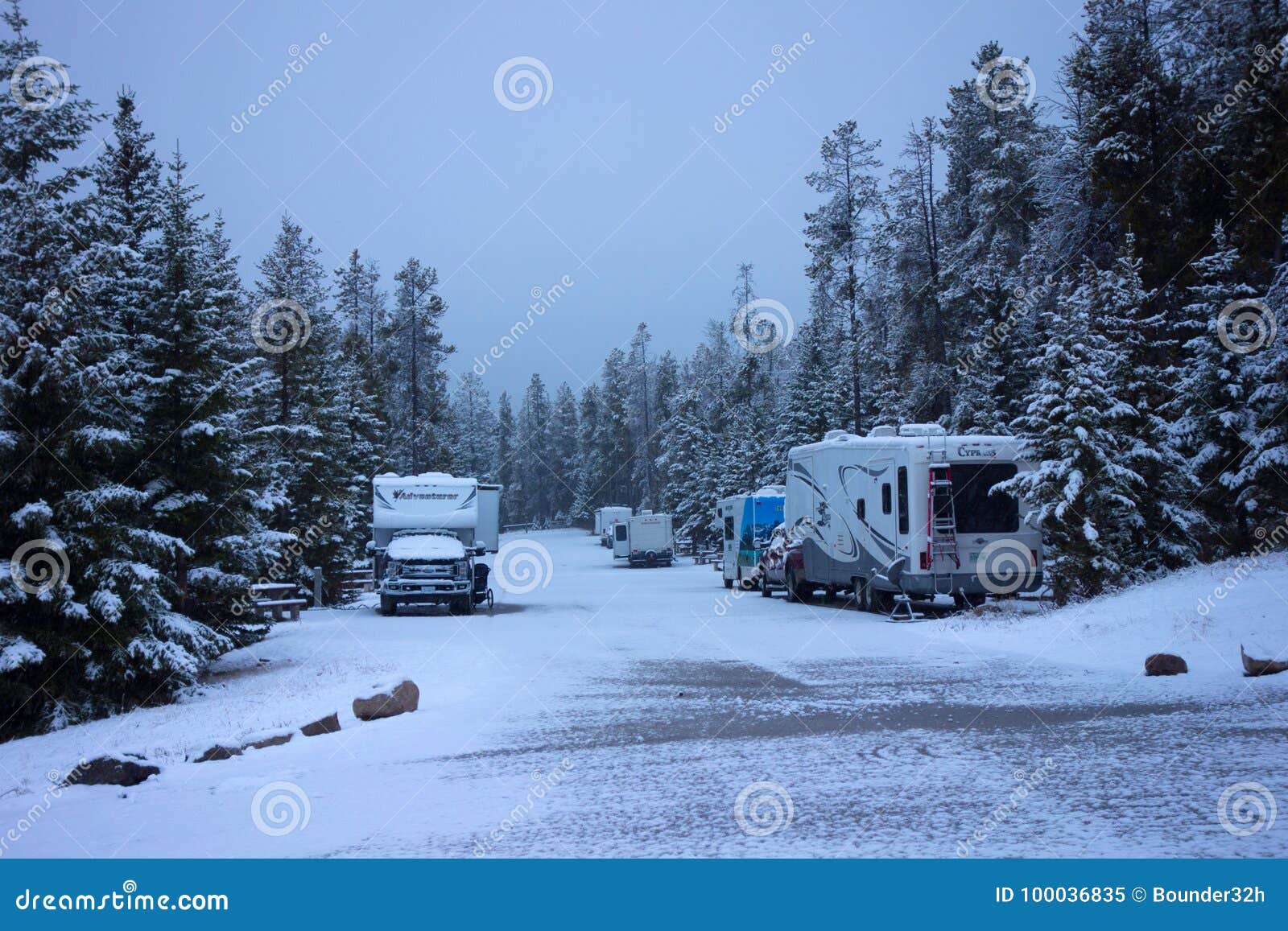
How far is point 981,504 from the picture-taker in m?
20.6

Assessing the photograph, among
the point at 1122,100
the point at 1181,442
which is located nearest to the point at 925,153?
the point at 1122,100

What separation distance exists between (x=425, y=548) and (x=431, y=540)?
54 cm

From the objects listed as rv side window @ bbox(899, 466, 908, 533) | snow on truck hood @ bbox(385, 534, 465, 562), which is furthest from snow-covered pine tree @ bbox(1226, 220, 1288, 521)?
snow on truck hood @ bbox(385, 534, 465, 562)

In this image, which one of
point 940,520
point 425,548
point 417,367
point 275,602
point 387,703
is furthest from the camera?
point 417,367

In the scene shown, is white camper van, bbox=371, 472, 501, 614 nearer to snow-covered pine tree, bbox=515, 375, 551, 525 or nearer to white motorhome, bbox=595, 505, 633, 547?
white motorhome, bbox=595, 505, 633, 547

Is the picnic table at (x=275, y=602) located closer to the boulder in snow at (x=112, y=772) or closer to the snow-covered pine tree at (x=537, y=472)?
the boulder in snow at (x=112, y=772)

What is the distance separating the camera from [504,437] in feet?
449

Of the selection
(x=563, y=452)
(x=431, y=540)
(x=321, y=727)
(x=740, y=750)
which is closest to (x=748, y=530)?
(x=431, y=540)

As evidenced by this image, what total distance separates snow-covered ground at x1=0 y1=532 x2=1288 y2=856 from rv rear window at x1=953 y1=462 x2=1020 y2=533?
140 inches

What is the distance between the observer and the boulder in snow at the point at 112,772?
327 inches

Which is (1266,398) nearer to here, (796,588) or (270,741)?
(796,588)

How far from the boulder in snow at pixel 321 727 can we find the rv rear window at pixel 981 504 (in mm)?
13919

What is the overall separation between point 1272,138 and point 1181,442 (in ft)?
22.2
